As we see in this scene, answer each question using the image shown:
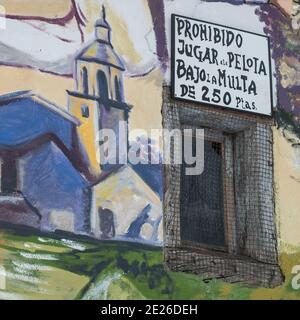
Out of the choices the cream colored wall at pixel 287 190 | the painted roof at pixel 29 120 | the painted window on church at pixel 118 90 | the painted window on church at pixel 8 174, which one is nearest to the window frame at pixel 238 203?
the cream colored wall at pixel 287 190

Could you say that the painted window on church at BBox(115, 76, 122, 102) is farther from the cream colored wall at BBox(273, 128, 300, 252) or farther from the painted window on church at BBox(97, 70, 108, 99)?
the cream colored wall at BBox(273, 128, 300, 252)

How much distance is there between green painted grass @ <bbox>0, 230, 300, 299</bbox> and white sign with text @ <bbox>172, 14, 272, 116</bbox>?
1.39 meters

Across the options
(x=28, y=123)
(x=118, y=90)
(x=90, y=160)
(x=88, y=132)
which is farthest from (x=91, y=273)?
(x=118, y=90)

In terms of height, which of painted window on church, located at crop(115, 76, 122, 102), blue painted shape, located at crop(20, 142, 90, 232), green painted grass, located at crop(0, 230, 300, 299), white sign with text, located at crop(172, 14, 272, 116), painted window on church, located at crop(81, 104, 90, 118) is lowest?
→ green painted grass, located at crop(0, 230, 300, 299)

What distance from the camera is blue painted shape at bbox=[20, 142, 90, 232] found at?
8.36 meters

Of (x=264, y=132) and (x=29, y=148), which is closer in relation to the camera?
(x=29, y=148)

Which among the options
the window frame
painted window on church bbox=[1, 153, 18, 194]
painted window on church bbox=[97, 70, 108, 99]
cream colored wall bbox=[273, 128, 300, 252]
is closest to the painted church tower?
painted window on church bbox=[97, 70, 108, 99]

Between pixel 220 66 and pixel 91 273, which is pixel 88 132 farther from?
pixel 220 66

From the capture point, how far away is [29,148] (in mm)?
8422

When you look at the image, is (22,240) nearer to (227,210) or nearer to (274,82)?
(227,210)

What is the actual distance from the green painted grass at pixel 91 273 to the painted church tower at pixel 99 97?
25.1 inches

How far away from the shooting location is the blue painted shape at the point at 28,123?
27.5 ft

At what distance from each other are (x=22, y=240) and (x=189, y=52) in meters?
2.15

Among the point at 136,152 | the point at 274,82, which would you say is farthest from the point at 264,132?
the point at 136,152
